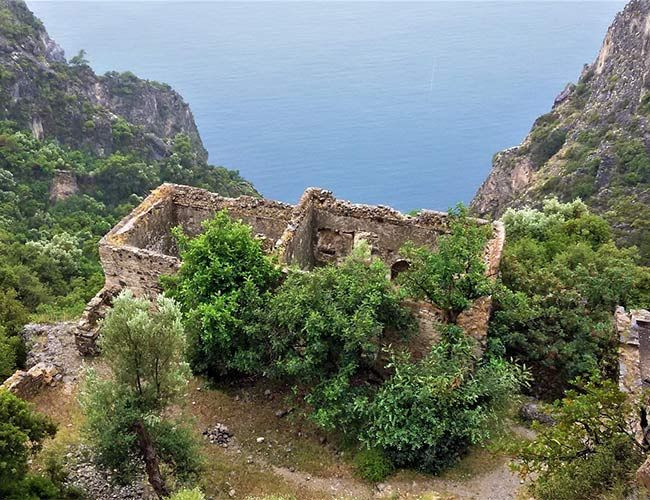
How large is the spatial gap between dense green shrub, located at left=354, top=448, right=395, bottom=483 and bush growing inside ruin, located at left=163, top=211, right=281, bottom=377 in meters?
3.11

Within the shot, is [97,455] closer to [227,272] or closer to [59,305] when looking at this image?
[227,272]

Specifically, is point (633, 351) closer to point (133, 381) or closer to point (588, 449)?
point (588, 449)

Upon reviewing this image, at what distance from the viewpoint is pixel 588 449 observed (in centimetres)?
1062

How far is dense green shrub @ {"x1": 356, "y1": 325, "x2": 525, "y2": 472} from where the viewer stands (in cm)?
1350

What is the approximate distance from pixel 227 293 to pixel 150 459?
4174 millimetres

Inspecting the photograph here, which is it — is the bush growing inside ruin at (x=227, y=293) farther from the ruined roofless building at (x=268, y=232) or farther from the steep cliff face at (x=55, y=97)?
the steep cliff face at (x=55, y=97)

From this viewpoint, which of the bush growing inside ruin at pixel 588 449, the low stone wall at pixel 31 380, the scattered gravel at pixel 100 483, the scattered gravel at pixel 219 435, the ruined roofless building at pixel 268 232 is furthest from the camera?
the ruined roofless building at pixel 268 232

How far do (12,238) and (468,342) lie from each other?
1463 inches

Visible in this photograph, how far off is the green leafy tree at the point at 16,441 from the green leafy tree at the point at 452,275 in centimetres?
817

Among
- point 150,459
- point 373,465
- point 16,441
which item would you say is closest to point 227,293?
point 150,459

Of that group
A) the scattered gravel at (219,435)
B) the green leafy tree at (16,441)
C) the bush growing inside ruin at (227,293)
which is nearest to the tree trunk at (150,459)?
the green leafy tree at (16,441)

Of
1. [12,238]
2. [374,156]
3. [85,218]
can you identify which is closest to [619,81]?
[85,218]

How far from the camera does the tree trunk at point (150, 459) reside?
483 inches

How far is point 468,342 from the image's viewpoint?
1450 centimetres
